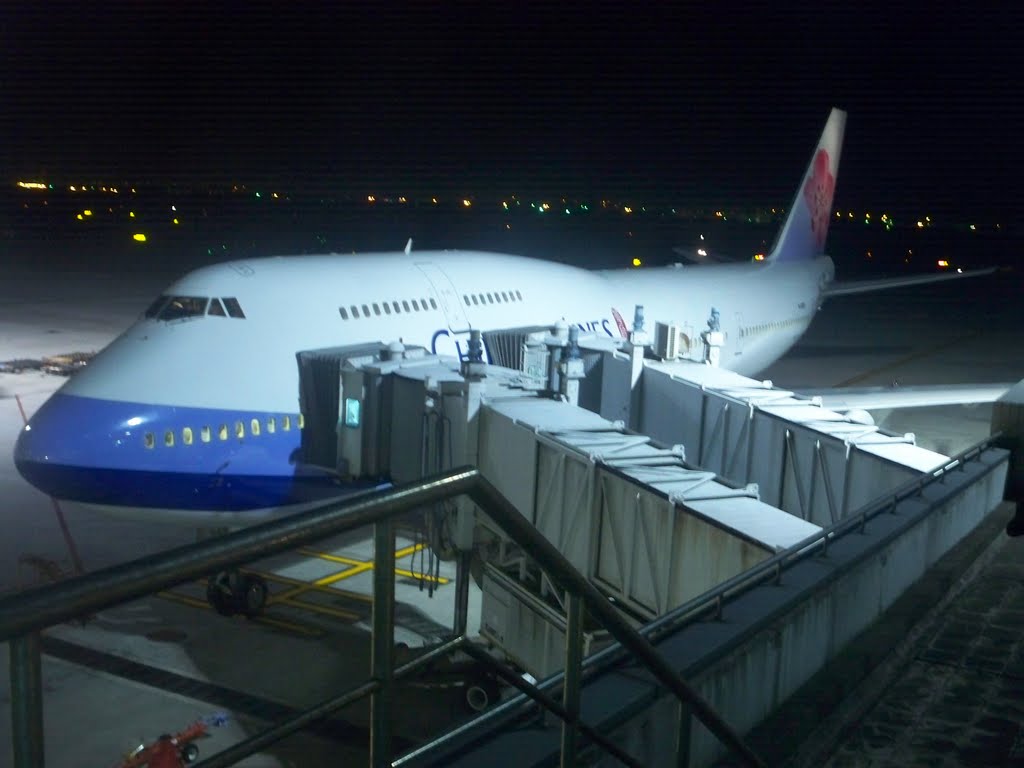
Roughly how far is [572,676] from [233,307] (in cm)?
1073

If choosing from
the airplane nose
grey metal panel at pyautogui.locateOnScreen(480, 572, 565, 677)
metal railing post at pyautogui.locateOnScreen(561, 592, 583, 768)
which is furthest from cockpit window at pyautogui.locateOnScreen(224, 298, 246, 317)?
metal railing post at pyautogui.locateOnScreen(561, 592, 583, 768)

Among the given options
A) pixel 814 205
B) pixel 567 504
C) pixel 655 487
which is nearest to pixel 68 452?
pixel 567 504

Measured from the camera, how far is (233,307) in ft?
45.0

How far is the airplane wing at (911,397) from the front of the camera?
65.9ft

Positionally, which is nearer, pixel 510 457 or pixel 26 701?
pixel 26 701

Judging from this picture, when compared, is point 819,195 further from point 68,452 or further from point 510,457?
point 68,452

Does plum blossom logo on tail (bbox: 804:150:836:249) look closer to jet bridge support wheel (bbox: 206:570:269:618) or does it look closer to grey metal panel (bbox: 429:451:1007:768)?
jet bridge support wheel (bbox: 206:570:269:618)

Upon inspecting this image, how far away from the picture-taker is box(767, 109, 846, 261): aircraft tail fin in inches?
1252

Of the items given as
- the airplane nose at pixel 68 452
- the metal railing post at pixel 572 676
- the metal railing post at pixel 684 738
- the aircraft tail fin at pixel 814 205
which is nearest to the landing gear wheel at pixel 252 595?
the airplane nose at pixel 68 452

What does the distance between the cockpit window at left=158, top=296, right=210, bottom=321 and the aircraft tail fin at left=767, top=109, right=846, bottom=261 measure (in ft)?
68.7

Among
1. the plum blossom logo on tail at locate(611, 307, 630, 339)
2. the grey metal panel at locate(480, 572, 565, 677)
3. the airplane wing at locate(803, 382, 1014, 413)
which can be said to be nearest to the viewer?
the grey metal panel at locate(480, 572, 565, 677)

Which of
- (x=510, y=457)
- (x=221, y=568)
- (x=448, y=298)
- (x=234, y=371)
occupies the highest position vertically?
(x=221, y=568)

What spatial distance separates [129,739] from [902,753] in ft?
24.5

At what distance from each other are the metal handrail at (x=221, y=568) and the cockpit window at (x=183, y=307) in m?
10.8
